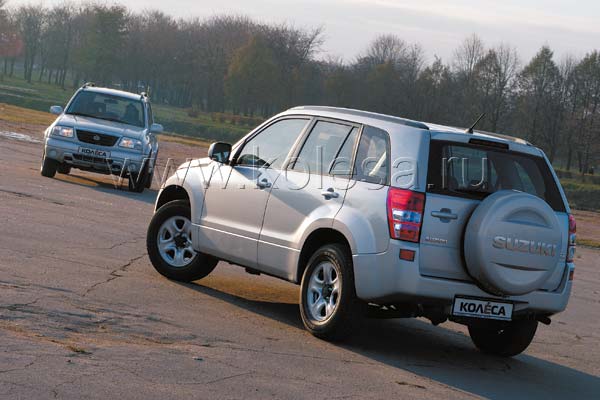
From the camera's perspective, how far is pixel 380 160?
816cm

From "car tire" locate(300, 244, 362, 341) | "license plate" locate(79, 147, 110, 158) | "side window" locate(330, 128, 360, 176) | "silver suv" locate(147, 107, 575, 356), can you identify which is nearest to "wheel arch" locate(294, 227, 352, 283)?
"silver suv" locate(147, 107, 575, 356)

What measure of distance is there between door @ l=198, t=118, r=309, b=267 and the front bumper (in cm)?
995

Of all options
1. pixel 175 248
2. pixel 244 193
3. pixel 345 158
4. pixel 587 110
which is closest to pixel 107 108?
pixel 175 248

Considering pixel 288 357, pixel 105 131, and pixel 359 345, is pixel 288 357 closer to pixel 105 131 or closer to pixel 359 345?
pixel 359 345

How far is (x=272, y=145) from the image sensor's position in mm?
9500

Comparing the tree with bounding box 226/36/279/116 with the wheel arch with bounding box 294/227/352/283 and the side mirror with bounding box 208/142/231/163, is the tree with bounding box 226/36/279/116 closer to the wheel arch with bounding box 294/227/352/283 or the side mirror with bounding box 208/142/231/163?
the side mirror with bounding box 208/142/231/163

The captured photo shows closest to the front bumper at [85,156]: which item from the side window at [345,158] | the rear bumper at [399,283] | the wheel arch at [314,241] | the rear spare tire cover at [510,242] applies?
the wheel arch at [314,241]

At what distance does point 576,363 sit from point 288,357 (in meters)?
2.99

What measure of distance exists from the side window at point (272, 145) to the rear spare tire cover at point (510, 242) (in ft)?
7.09

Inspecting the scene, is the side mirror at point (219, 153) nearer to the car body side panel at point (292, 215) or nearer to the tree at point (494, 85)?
the car body side panel at point (292, 215)

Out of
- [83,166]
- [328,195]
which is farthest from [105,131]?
[328,195]

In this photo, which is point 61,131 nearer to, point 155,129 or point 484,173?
point 155,129

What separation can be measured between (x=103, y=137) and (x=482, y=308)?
512 inches

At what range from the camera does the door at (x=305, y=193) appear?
845 centimetres
